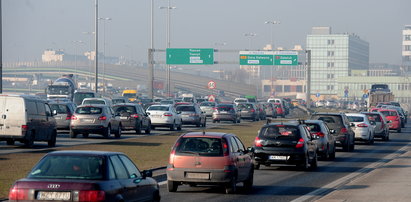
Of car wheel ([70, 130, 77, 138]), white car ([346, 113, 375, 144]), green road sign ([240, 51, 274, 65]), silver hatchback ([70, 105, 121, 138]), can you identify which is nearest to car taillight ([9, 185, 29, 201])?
silver hatchback ([70, 105, 121, 138])

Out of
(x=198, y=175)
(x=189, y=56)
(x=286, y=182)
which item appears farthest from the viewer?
(x=189, y=56)

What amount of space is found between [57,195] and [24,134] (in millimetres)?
19304

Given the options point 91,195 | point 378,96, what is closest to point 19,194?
point 91,195

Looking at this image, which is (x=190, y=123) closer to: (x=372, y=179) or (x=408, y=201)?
(x=372, y=179)

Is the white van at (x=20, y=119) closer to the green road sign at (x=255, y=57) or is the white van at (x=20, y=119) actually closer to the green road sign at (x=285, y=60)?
the green road sign at (x=255, y=57)

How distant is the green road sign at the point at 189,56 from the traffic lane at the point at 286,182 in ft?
181

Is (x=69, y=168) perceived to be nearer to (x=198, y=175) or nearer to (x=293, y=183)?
(x=198, y=175)

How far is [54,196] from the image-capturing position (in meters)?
10.9

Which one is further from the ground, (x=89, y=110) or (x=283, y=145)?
(x=89, y=110)

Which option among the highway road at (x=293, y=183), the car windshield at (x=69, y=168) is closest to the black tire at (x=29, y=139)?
the highway road at (x=293, y=183)

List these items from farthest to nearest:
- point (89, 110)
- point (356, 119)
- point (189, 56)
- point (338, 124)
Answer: point (189, 56) → point (356, 119) → point (89, 110) → point (338, 124)

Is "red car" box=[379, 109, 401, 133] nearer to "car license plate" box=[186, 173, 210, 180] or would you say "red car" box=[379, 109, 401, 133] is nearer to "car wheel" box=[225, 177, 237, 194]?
"car wheel" box=[225, 177, 237, 194]

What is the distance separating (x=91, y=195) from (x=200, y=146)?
7.12 m

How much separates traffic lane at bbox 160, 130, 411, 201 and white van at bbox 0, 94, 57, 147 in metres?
8.93
